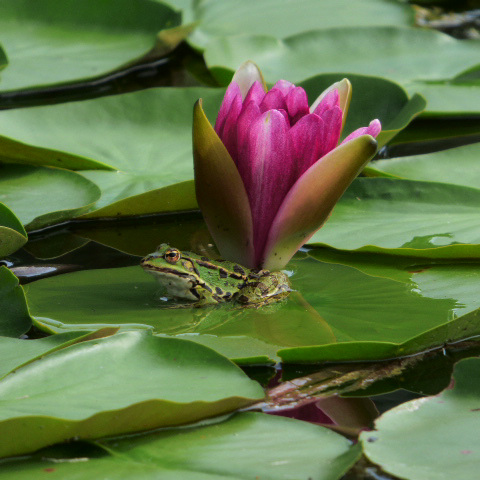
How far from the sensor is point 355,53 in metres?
4.35

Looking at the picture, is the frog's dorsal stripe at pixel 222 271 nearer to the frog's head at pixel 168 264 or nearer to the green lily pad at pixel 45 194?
the frog's head at pixel 168 264

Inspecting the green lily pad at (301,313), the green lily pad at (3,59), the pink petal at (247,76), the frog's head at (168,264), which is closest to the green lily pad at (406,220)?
the green lily pad at (301,313)

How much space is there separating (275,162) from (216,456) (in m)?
0.97

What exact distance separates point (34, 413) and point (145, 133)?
6.34 feet

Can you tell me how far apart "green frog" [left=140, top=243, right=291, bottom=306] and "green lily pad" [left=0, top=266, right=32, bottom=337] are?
408 mm

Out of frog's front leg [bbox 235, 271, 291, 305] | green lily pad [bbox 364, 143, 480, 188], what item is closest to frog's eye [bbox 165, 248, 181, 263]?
frog's front leg [bbox 235, 271, 291, 305]

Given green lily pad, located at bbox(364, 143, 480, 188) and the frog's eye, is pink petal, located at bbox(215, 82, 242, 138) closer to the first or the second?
the frog's eye

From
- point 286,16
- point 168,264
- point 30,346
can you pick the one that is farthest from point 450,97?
point 30,346

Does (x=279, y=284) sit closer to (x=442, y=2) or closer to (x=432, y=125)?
(x=432, y=125)

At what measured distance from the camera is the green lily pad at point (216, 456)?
5.18ft

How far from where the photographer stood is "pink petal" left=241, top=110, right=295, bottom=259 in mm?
2264

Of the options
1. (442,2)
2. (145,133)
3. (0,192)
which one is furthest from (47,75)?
(442,2)

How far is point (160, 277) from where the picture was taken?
95.5 inches

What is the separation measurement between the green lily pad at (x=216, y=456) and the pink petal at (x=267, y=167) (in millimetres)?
800
